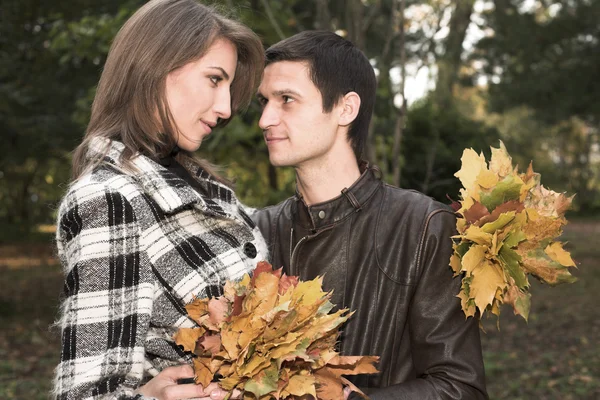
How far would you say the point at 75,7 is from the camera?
10320 mm

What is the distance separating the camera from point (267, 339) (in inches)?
Result: 79.9

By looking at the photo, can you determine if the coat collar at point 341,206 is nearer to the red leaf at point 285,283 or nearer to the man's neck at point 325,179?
the man's neck at point 325,179

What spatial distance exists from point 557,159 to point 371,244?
136ft

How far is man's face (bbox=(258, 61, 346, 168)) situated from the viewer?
119 inches

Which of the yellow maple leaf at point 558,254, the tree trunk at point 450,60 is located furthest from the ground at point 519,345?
the tree trunk at point 450,60

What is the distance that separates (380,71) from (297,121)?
3.49 m

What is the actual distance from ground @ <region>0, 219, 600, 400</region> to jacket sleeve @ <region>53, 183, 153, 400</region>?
2.82m

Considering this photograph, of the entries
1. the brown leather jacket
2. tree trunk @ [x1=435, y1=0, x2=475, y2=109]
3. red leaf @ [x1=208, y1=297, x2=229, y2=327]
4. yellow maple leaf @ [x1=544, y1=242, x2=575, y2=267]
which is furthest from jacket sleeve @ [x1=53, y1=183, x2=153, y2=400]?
tree trunk @ [x1=435, y1=0, x2=475, y2=109]

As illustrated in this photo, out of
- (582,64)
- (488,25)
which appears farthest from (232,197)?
(488,25)

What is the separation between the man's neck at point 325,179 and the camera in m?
3.05

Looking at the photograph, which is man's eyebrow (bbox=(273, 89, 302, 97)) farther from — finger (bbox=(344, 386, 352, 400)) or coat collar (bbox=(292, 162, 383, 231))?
finger (bbox=(344, 386, 352, 400))

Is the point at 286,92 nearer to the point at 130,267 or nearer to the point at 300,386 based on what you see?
the point at 130,267

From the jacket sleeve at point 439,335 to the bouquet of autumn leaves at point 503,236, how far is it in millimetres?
74

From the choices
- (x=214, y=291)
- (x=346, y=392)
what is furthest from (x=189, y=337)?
(x=346, y=392)
